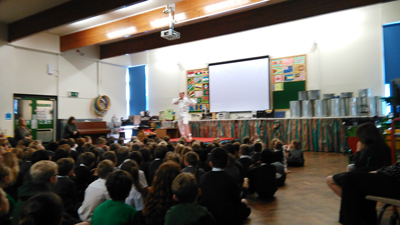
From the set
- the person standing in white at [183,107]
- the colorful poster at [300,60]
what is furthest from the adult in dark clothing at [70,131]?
the colorful poster at [300,60]

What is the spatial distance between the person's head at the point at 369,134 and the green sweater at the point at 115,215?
2.31 meters

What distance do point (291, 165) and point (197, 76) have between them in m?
6.28

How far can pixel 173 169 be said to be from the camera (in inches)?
78.2

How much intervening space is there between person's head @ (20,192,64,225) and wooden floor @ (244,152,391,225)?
1920mm

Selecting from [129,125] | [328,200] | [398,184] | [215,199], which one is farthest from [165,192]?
[129,125]

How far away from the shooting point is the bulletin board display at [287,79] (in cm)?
879

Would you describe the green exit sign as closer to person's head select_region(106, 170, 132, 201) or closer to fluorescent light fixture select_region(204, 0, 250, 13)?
fluorescent light fixture select_region(204, 0, 250, 13)

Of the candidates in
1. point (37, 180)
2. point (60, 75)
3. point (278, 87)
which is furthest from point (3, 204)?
point (60, 75)

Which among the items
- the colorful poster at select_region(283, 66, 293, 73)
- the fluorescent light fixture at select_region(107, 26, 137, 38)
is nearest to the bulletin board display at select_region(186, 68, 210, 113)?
the colorful poster at select_region(283, 66, 293, 73)

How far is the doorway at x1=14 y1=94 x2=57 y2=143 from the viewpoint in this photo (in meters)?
8.66

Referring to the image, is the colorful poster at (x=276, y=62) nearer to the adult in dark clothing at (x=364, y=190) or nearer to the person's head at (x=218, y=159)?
the adult in dark clothing at (x=364, y=190)

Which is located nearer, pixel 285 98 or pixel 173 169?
pixel 173 169

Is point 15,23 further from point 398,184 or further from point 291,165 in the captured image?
point 398,184

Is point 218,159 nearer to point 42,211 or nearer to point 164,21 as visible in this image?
point 42,211
